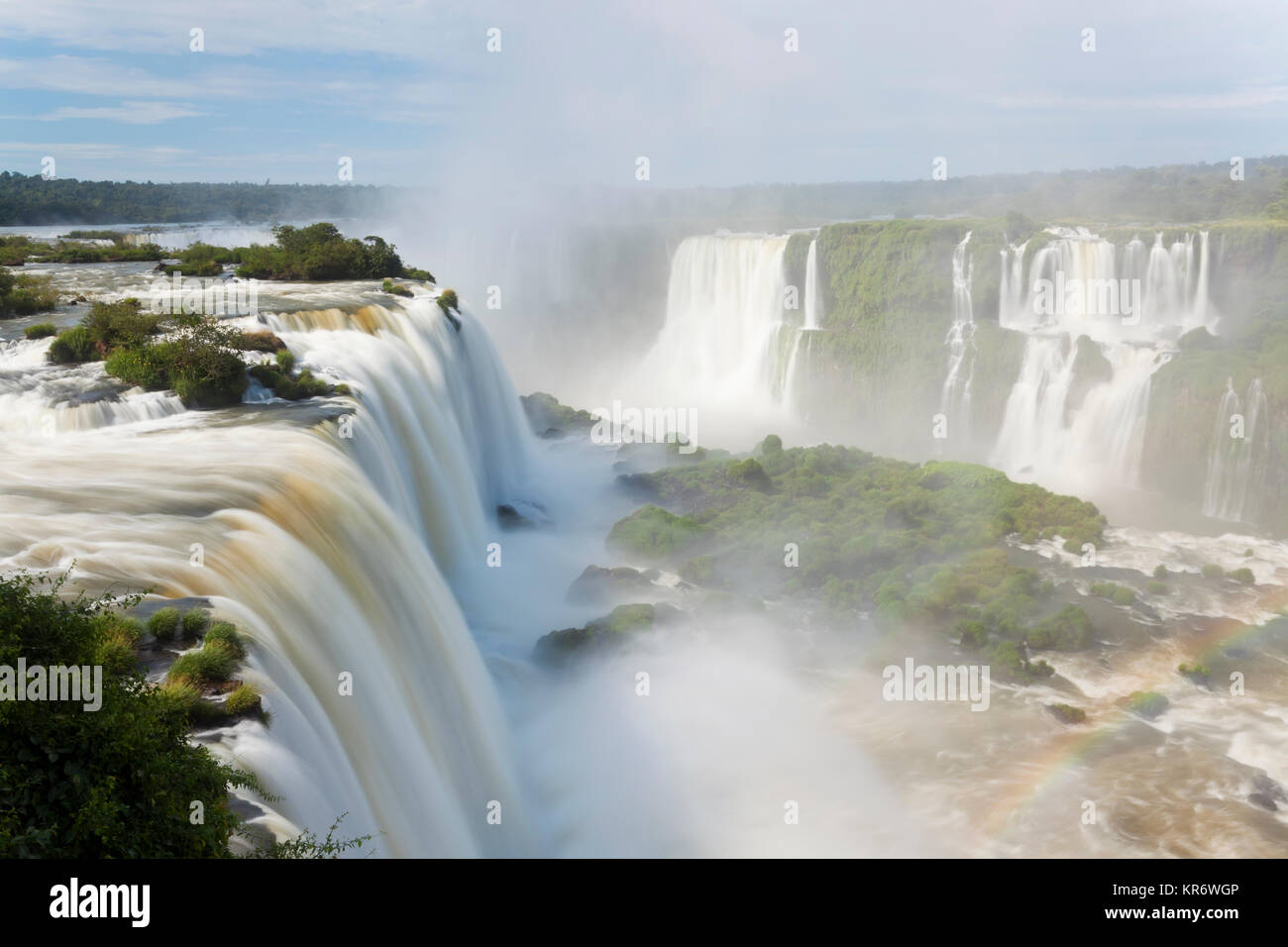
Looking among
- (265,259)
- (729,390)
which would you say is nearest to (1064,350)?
(729,390)

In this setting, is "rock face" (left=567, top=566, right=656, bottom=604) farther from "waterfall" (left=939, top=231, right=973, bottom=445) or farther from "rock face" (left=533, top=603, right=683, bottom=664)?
"waterfall" (left=939, top=231, right=973, bottom=445)

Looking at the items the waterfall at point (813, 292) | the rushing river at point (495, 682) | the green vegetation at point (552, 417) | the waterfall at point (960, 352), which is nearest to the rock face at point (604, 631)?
the rushing river at point (495, 682)

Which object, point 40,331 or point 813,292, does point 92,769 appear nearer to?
point 40,331

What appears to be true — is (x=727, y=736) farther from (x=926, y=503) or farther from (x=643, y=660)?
(x=926, y=503)

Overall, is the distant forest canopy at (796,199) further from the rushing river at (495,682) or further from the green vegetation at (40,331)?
the green vegetation at (40,331)

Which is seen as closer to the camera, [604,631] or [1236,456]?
[604,631]

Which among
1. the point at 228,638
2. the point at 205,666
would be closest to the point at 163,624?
the point at 228,638

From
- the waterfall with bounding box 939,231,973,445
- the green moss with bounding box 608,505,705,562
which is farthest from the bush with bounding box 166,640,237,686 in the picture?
the waterfall with bounding box 939,231,973,445

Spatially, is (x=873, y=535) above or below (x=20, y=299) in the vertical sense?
below
